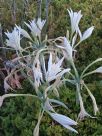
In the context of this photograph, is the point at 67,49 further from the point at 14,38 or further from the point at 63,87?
the point at 63,87

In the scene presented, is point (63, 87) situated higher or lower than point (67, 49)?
lower

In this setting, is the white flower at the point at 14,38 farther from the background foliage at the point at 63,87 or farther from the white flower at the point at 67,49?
the background foliage at the point at 63,87

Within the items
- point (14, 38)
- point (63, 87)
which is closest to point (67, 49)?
point (14, 38)

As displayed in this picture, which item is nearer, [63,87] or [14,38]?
[14,38]

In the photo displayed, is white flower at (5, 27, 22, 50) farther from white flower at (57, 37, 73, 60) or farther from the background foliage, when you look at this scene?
the background foliage

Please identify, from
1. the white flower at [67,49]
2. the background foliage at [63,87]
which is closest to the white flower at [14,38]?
the white flower at [67,49]

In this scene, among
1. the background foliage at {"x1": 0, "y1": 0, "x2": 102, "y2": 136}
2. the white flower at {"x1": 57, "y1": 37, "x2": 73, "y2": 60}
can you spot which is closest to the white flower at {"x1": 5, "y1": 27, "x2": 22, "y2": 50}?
the white flower at {"x1": 57, "y1": 37, "x2": 73, "y2": 60}

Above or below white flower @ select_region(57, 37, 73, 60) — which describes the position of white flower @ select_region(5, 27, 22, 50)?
above

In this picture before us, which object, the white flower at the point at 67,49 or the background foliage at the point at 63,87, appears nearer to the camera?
the white flower at the point at 67,49

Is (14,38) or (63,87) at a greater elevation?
(14,38)

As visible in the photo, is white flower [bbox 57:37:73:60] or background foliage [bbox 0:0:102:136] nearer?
white flower [bbox 57:37:73:60]
